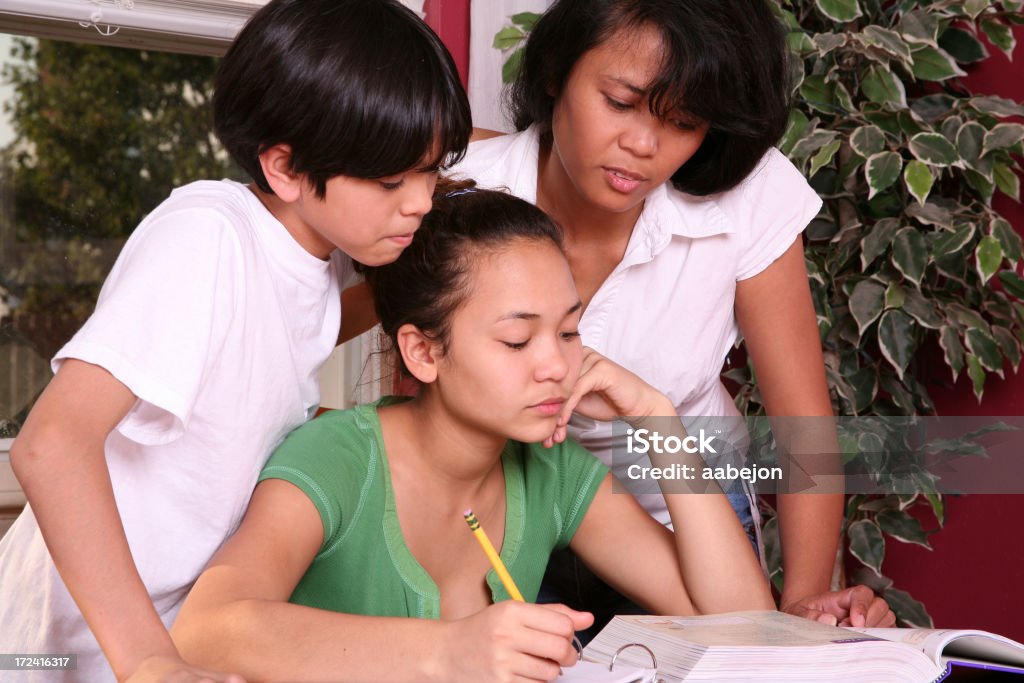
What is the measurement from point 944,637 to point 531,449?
53 cm

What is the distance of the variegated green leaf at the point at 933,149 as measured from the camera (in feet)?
6.39

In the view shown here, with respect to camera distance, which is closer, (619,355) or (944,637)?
(944,637)

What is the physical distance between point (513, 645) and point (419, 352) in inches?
19.0

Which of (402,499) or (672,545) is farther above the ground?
(402,499)

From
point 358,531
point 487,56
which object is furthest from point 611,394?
point 487,56

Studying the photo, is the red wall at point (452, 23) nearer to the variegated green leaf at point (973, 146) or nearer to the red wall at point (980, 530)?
the red wall at point (980, 530)

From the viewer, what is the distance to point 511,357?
3.72 feet

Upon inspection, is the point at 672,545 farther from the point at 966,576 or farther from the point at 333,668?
the point at 966,576

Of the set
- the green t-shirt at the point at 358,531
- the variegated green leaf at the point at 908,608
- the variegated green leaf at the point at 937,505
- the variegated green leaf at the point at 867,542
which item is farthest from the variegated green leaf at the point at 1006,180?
the green t-shirt at the point at 358,531

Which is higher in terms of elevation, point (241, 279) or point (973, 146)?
point (241, 279)

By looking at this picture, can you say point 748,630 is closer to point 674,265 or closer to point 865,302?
point 674,265

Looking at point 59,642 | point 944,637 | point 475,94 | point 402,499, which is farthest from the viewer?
point 475,94

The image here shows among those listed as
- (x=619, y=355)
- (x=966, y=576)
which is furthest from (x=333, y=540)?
(x=966, y=576)

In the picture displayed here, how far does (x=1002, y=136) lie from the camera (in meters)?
1.93
